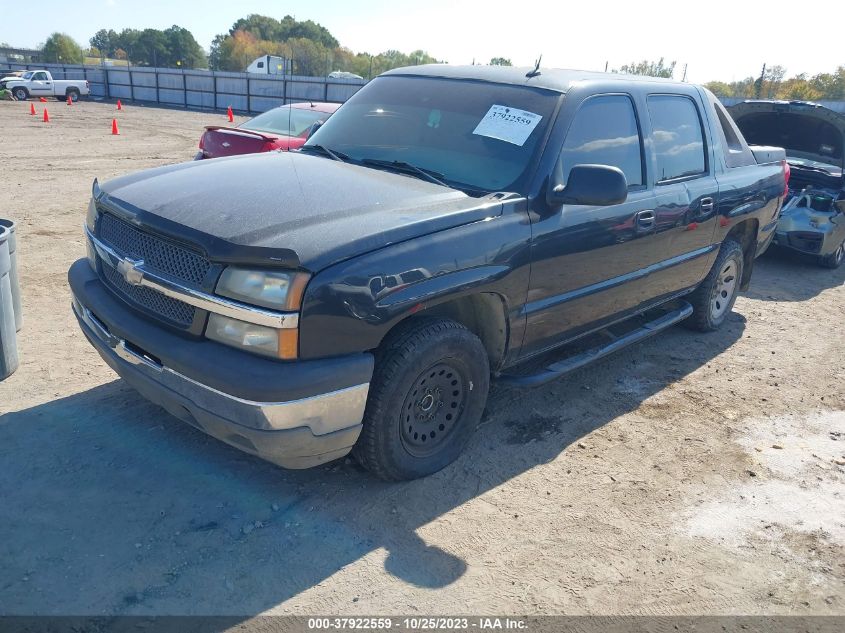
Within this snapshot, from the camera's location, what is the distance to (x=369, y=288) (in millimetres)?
2887

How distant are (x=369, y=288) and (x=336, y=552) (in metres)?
1.13

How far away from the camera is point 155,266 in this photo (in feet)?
10.2

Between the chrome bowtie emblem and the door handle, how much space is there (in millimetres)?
2804

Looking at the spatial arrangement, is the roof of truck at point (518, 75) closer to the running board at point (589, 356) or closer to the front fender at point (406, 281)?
the front fender at point (406, 281)

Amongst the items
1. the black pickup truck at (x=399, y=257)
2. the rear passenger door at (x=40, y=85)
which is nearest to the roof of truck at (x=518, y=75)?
the black pickup truck at (x=399, y=257)

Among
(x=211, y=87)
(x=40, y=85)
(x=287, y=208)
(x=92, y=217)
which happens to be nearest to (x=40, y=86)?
(x=40, y=85)

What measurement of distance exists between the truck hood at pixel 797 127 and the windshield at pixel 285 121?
5560 millimetres

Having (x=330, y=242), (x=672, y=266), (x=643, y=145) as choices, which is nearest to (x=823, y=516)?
(x=672, y=266)

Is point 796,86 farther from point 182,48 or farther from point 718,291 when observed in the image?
point 182,48

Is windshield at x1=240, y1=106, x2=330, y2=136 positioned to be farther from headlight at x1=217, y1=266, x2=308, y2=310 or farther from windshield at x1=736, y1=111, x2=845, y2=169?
headlight at x1=217, y1=266, x2=308, y2=310

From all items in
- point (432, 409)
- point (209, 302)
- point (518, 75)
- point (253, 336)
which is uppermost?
point (518, 75)

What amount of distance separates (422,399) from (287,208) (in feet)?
3.62

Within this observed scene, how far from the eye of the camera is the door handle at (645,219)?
169 inches

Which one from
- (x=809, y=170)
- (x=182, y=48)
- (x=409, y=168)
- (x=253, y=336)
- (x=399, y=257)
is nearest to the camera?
(x=253, y=336)
